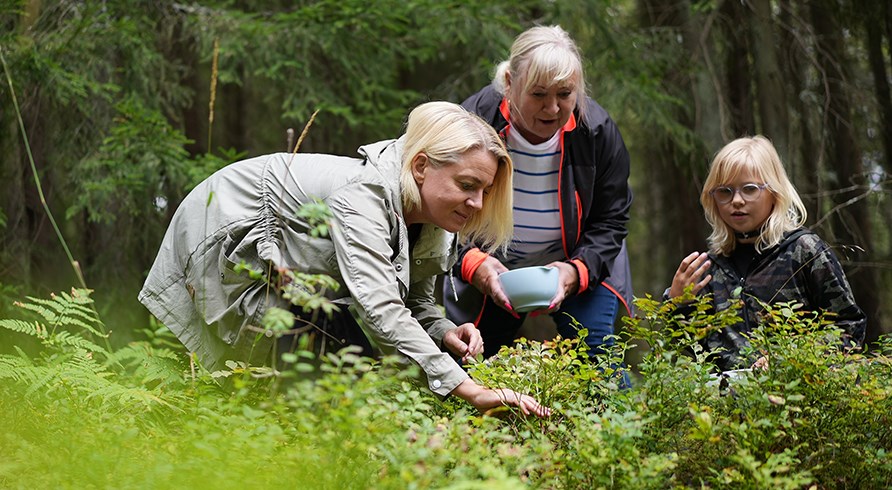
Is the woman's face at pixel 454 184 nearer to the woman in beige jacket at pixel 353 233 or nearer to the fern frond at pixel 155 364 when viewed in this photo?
the woman in beige jacket at pixel 353 233

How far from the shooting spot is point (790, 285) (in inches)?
160

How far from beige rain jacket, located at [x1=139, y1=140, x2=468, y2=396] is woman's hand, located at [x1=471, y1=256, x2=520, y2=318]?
52 centimetres

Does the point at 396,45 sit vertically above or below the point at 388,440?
above

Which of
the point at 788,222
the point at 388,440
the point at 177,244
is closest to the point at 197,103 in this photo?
the point at 177,244

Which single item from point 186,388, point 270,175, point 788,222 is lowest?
point 186,388

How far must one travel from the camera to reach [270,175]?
3506 millimetres

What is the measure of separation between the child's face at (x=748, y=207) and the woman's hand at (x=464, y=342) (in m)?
1.56

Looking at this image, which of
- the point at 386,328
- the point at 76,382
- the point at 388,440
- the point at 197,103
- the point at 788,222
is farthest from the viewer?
the point at 197,103

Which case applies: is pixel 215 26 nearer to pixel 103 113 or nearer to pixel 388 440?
pixel 103 113

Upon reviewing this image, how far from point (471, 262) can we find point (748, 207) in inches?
56.1

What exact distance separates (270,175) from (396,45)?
389cm

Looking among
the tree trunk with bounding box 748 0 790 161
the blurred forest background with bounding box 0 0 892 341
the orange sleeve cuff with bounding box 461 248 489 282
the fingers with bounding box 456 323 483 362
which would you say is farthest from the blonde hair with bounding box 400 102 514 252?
the tree trunk with bounding box 748 0 790 161

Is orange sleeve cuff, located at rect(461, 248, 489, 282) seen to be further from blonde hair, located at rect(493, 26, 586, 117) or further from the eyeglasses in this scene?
the eyeglasses

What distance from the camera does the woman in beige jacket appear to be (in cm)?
308
